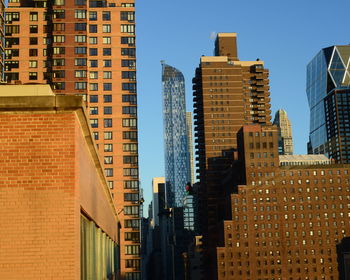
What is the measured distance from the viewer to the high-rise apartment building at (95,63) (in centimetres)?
11381

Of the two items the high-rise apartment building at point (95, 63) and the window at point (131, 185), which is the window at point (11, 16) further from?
the window at point (131, 185)

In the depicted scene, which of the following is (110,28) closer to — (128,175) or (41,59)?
(41,59)

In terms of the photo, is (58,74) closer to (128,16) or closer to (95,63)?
(95,63)

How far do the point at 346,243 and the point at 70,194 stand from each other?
176 m

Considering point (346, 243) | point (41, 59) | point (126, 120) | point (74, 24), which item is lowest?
point (346, 243)

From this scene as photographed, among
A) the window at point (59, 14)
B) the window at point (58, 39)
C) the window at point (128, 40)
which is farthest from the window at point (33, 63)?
the window at point (128, 40)

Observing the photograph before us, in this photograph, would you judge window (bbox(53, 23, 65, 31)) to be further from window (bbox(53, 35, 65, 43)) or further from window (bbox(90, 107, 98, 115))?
window (bbox(90, 107, 98, 115))

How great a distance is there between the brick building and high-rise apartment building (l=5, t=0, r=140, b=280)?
324 ft

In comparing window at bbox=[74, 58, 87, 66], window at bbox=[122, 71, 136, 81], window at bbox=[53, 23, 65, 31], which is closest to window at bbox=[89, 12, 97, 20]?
window at bbox=[53, 23, 65, 31]

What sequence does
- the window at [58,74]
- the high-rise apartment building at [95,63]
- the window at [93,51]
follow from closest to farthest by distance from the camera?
1. the high-rise apartment building at [95,63]
2. the window at [58,74]
3. the window at [93,51]

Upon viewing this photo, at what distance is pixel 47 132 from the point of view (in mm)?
13094

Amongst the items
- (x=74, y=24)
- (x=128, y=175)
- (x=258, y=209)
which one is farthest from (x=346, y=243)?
(x=74, y=24)

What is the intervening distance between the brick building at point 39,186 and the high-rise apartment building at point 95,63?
98.7 meters

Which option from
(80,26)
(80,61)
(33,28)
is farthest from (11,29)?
(80,61)
